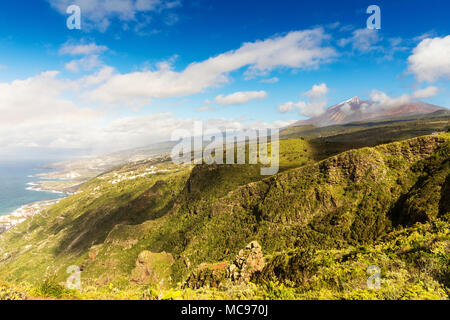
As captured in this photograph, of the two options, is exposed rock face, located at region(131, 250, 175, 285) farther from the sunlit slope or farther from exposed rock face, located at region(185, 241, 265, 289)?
exposed rock face, located at region(185, 241, 265, 289)

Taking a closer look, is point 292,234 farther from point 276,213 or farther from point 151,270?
point 151,270

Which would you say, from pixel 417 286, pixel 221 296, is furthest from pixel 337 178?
pixel 221 296

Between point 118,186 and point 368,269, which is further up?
point 368,269

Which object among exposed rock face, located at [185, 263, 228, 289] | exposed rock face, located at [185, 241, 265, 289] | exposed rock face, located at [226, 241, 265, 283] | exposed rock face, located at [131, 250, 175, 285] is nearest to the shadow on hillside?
exposed rock face, located at [131, 250, 175, 285]

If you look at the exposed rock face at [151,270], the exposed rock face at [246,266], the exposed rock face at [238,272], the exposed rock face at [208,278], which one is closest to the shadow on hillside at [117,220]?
the exposed rock face at [151,270]

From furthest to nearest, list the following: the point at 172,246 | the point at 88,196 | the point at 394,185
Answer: the point at 88,196 < the point at 172,246 < the point at 394,185

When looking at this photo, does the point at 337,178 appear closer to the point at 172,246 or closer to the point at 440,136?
the point at 440,136
